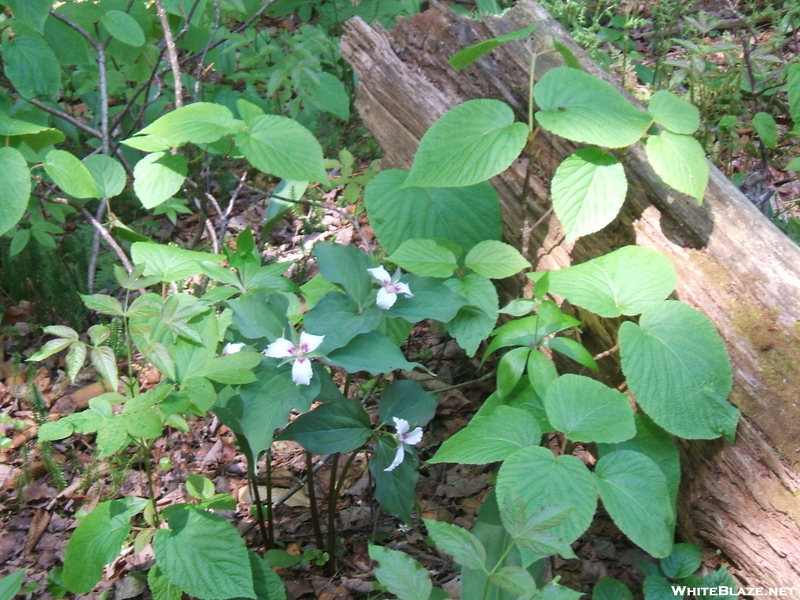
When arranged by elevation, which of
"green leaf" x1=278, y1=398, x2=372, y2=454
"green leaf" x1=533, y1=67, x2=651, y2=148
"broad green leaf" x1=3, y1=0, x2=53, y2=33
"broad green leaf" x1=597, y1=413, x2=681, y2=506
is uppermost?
"green leaf" x1=533, y1=67, x2=651, y2=148

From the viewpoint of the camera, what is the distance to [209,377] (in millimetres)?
1240

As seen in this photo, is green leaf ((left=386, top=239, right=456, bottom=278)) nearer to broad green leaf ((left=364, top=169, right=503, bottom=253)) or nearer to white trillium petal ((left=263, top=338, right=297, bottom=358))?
broad green leaf ((left=364, top=169, right=503, bottom=253))

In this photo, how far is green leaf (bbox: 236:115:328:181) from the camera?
1878 mm

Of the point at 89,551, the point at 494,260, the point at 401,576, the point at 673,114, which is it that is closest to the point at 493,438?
the point at 401,576

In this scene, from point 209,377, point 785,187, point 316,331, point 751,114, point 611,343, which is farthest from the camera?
point 751,114

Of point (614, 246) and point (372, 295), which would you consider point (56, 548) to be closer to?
point (372, 295)

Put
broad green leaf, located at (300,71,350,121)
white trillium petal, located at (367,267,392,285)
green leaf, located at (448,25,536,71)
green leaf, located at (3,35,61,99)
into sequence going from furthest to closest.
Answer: broad green leaf, located at (300,71,350,121) < green leaf, located at (3,35,61,99) < green leaf, located at (448,25,536,71) < white trillium petal, located at (367,267,392,285)

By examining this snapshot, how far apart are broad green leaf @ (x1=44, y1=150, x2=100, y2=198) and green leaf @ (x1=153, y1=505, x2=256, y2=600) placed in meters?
1.03

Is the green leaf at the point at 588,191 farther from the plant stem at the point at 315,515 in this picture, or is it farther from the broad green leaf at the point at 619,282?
the plant stem at the point at 315,515

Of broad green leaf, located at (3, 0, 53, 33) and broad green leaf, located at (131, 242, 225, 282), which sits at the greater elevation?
broad green leaf, located at (3, 0, 53, 33)

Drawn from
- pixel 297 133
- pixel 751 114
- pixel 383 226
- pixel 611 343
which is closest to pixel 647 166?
pixel 611 343

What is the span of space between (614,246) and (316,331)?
3.09 ft

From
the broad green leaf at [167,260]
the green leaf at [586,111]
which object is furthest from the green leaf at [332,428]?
the green leaf at [586,111]

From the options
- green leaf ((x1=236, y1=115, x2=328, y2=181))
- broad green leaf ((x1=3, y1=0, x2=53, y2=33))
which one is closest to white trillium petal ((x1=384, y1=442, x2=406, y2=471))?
green leaf ((x1=236, y1=115, x2=328, y2=181))
